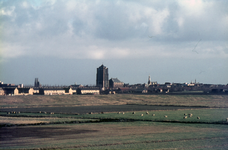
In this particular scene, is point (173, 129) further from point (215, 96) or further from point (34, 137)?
point (215, 96)

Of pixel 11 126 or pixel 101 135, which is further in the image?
pixel 11 126

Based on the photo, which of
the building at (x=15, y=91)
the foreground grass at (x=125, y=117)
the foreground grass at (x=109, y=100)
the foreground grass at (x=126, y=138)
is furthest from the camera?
the building at (x=15, y=91)

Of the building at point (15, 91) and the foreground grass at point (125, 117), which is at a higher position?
the building at point (15, 91)

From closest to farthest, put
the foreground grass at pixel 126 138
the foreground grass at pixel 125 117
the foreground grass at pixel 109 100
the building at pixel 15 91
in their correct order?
the foreground grass at pixel 126 138
the foreground grass at pixel 125 117
the foreground grass at pixel 109 100
the building at pixel 15 91

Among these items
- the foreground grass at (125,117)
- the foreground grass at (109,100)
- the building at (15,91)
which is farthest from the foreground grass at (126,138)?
the building at (15,91)

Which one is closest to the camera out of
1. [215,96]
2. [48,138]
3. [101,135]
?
[48,138]

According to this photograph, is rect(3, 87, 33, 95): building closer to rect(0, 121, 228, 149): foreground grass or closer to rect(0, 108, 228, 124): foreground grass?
rect(0, 108, 228, 124): foreground grass

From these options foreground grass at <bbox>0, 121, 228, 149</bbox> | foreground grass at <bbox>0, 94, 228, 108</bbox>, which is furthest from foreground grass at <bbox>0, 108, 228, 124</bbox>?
foreground grass at <bbox>0, 94, 228, 108</bbox>

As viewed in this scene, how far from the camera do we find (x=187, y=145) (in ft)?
109

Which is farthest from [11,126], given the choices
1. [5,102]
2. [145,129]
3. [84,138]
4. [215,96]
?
[215,96]

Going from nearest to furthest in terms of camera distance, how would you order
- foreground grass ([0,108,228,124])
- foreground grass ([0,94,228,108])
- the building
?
foreground grass ([0,108,228,124]), foreground grass ([0,94,228,108]), the building

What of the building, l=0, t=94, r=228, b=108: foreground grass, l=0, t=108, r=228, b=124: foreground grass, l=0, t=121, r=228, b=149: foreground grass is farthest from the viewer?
the building

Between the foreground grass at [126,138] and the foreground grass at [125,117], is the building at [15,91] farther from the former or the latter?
the foreground grass at [126,138]

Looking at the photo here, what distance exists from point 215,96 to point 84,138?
11677 cm
